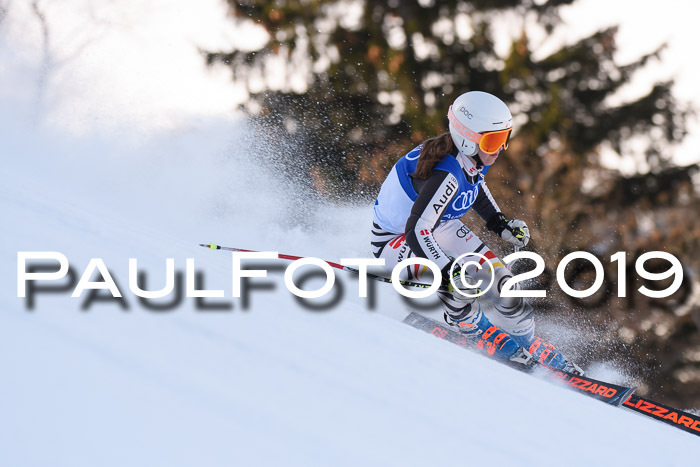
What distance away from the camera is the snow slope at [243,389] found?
68.4 inches

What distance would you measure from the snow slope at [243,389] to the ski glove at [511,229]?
139 cm

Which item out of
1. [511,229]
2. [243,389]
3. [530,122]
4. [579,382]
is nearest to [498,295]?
[511,229]

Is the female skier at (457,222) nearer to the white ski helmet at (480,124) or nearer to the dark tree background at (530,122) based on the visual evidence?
the white ski helmet at (480,124)

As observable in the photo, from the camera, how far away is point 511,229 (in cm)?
464

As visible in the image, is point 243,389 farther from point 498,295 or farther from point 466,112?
point 498,295

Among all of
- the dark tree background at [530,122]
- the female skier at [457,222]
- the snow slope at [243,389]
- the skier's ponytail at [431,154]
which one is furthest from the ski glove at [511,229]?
the dark tree background at [530,122]

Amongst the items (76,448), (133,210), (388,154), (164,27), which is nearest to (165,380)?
(76,448)

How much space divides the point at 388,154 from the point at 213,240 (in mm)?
6971

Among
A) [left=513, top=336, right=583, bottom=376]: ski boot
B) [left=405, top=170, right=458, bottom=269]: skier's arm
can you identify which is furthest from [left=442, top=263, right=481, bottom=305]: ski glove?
[left=513, top=336, right=583, bottom=376]: ski boot

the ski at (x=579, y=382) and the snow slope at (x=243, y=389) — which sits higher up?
the snow slope at (x=243, y=389)

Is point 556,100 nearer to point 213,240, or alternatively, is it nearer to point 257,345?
point 213,240

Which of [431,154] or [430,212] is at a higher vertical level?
[431,154]

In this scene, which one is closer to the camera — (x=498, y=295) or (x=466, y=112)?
(x=466, y=112)

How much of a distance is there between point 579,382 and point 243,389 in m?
2.88
